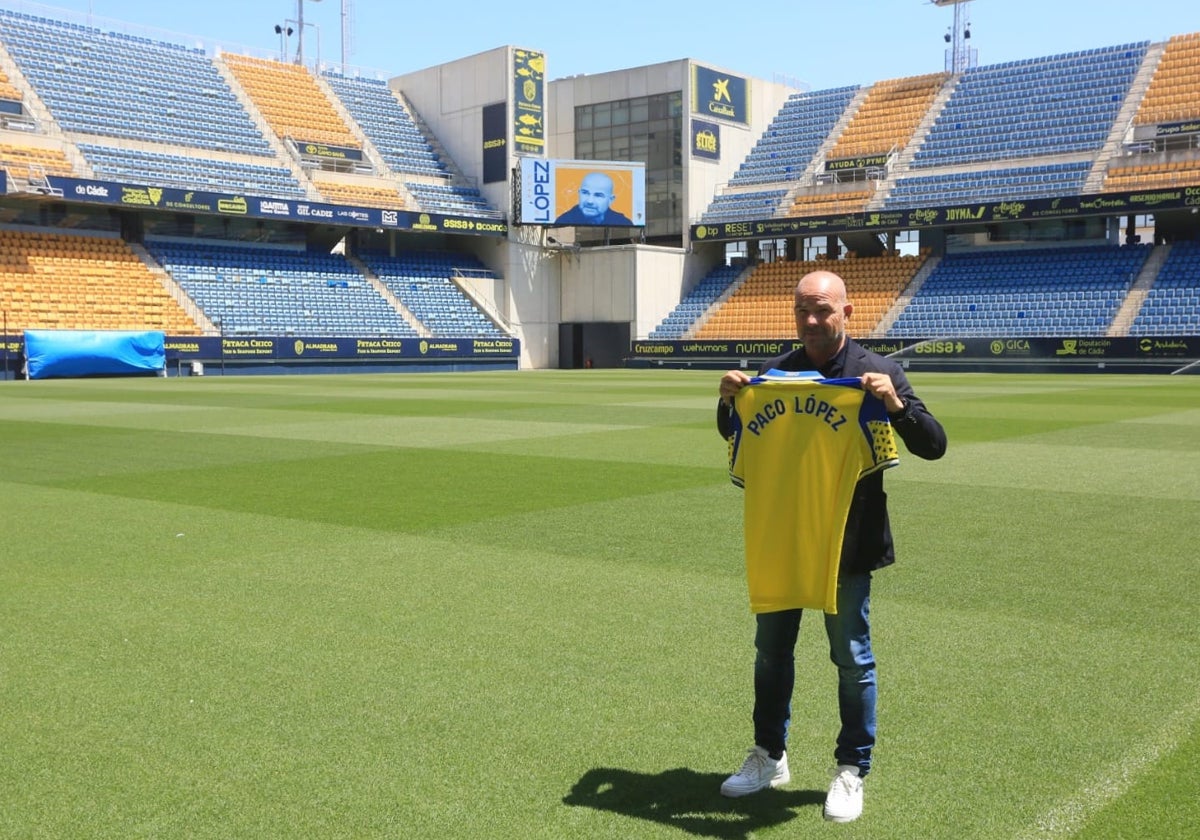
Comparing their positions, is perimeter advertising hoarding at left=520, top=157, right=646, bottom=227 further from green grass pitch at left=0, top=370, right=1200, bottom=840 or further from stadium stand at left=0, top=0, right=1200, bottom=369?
green grass pitch at left=0, top=370, right=1200, bottom=840

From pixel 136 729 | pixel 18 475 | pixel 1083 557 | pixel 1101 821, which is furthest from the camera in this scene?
pixel 18 475

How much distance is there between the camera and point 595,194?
54.7 m

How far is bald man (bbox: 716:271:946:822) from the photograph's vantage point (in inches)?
164

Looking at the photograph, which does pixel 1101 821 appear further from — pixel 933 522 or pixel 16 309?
pixel 16 309

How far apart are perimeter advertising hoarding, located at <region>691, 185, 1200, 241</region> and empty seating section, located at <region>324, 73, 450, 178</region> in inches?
564

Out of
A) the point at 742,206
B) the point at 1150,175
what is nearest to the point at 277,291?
the point at 742,206

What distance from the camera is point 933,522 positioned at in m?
9.91

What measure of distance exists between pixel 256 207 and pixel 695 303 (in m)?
21.5

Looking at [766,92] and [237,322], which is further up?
[766,92]

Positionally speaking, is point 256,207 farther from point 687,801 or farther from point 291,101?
point 687,801

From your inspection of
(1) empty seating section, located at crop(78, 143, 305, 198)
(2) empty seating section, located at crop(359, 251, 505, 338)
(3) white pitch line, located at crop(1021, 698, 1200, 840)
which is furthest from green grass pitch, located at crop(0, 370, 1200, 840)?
(2) empty seating section, located at crop(359, 251, 505, 338)

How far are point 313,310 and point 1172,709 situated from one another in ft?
158

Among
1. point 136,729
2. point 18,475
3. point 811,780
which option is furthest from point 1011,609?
point 18,475

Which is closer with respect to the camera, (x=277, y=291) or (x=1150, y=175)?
(x=1150, y=175)
